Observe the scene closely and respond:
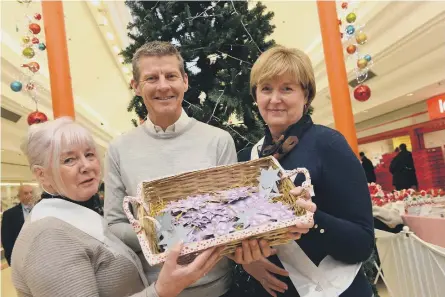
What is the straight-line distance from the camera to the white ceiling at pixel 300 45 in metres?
5.18

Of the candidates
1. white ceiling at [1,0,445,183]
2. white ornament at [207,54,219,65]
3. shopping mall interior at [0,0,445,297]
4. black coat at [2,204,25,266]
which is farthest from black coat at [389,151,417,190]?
black coat at [2,204,25,266]

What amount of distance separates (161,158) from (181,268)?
634 millimetres

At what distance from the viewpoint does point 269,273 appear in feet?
4.30

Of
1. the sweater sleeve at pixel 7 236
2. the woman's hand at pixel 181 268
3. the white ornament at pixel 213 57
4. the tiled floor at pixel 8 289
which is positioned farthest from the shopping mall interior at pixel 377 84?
the woman's hand at pixel 181 268

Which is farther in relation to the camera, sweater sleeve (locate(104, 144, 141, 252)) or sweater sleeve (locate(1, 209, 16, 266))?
sweater sleeve (locate(1, 209, 16, 266))

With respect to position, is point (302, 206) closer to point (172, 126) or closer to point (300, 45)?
point (172, 126)

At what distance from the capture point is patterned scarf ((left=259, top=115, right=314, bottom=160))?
129cm

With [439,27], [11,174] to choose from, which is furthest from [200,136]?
[11,174]

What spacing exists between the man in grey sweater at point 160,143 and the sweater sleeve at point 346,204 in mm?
484

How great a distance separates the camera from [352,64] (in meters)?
7.20

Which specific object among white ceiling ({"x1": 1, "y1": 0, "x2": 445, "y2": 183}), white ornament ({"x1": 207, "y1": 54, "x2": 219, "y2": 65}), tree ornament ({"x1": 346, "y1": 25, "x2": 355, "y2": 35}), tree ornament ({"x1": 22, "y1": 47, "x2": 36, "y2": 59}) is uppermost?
white ceiling ({"x1": 1, "y1": 0, "x2": 445, "y2": 183})

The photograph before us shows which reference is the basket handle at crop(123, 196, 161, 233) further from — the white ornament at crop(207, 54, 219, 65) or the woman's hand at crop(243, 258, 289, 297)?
the white ornament at crop(207, 54, 219, 65)

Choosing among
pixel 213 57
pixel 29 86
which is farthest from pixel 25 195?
pixel 213 57

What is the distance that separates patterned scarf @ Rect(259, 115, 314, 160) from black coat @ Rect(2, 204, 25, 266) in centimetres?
379
